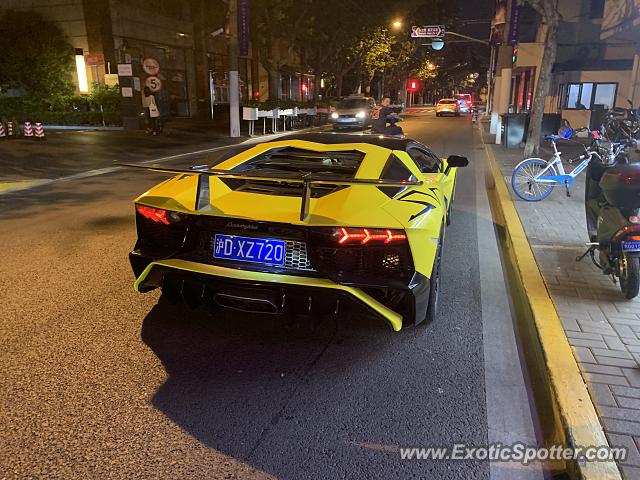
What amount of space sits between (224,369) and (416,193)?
6.13 feet

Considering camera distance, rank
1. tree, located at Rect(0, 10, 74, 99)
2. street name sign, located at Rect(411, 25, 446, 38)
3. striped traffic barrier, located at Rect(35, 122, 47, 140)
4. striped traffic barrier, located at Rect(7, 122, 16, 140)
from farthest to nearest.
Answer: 1. street name sign, located at Rect(411, 25, 446, 38)
2. tree, located at Rect(0, 10, 74, 99)
3. striped traffic barrier, located at Rect(7, 122, 16, 140)
4. striped traffic barrier, located at Rect(35, 122, 47, 140)

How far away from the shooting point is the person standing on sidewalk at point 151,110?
22.0m

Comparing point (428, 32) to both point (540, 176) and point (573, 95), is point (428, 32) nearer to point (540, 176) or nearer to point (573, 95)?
point (573, 95)

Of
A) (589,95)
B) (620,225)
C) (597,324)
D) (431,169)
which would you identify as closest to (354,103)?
(589,95)

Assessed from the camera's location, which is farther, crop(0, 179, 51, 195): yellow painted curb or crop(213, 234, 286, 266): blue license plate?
crop(0, 179, 51, 195): yellow painted curb

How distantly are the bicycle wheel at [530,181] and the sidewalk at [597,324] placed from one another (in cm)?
156

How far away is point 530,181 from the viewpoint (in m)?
8.94

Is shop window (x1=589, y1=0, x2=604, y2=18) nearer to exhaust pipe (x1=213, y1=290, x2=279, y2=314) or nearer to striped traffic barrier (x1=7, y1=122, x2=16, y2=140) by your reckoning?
striped traffic barrier (x1=7, y1=122, x2=16, y2=140)

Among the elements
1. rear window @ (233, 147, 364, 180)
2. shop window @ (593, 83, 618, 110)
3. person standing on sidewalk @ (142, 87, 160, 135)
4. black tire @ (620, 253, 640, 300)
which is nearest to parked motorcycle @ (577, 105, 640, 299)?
black tire @ (620, 253, 640, 300)

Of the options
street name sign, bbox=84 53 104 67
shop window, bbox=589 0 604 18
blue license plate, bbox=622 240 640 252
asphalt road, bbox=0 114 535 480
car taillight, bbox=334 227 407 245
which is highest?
shop window, bbox=589 0 604 18

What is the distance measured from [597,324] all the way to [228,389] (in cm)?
282

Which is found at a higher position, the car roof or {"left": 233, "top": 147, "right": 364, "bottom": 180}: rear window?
the car roof

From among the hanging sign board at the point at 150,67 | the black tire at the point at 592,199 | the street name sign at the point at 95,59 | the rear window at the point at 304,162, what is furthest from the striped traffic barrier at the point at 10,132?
the black tire at the point at 592,199

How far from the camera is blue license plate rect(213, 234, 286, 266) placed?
3.47m
